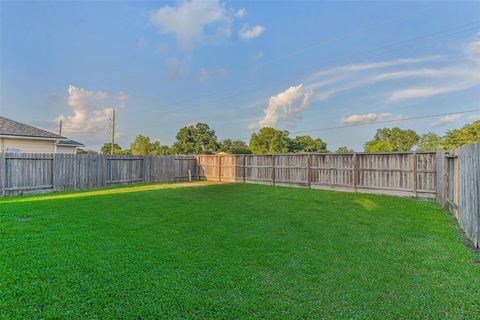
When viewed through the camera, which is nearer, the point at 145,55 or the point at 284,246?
the point at 284,246

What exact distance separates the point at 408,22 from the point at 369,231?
12373 mm

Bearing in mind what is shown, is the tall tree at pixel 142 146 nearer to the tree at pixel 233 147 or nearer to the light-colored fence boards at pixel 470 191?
the tree at pixel 233 147

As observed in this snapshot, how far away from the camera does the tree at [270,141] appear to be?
33844mm

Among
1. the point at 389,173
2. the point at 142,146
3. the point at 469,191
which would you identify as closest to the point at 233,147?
the point at 142,146

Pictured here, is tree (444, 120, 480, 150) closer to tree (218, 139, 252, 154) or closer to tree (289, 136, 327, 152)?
tree (289, 136, 327, 152)

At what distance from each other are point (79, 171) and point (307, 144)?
31.4 metres

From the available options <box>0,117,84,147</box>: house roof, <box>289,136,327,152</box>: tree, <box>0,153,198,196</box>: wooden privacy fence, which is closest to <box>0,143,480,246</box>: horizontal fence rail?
<box>0,153,198,196</box>: wooden privacy fence

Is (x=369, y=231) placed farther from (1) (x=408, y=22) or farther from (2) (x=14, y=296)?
(1) (x=408, y=22)

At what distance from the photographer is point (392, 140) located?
2881 centimetres

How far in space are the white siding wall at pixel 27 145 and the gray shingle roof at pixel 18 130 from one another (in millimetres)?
350

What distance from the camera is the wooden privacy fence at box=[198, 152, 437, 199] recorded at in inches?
316

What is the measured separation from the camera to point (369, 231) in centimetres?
454

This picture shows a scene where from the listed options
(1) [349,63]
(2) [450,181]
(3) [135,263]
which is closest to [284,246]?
(3) [135,263]

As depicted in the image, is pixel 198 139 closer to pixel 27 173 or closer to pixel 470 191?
pixel 27 173
